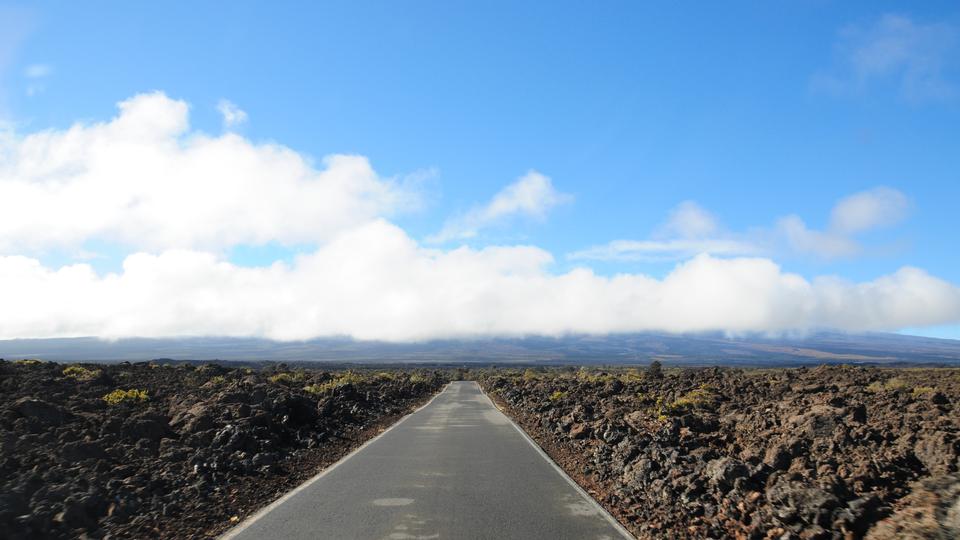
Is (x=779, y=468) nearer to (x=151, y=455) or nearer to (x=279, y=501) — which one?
(x=279, y=501)

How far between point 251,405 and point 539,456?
9.75m

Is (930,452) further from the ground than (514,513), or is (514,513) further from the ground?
(930,452)

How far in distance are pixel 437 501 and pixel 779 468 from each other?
6294 mm

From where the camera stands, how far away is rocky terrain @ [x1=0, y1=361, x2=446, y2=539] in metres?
8.33

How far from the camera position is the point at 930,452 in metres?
9.66

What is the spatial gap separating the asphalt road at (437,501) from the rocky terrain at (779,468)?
856 millimetres

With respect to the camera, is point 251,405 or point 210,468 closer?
point 210,468

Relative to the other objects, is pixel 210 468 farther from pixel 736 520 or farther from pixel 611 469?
pixel 736 520

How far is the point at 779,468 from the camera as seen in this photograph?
10.5 m

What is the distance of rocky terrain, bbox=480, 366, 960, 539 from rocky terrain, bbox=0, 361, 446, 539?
6.34 metres

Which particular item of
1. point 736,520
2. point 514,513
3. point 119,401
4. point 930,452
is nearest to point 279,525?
point 514,513

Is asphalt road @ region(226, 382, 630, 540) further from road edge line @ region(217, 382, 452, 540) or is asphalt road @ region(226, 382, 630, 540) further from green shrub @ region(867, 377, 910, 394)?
green shrub @ region(867, 377, 910, 394)

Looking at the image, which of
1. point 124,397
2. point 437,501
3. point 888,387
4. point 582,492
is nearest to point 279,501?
point 437,501

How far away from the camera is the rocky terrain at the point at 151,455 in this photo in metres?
8.33
